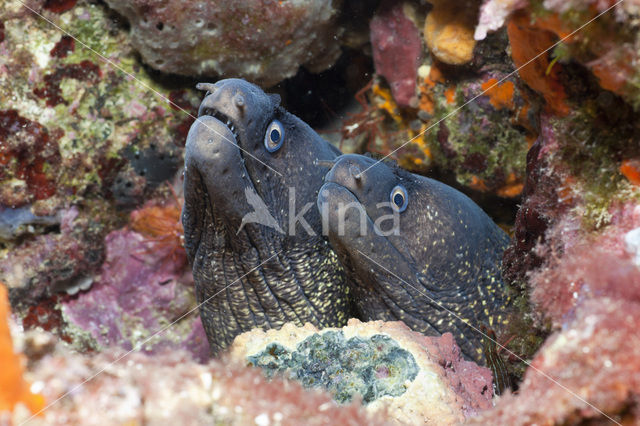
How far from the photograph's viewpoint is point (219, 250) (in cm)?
309

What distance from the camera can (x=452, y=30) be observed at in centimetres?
414

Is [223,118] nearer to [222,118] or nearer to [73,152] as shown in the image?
[222,118]

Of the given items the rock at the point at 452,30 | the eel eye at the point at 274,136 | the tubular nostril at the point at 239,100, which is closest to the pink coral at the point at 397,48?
the rock at the point at 452,30

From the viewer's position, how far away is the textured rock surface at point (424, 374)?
1996 mm

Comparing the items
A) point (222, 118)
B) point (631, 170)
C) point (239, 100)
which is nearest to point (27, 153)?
point (222, 118)

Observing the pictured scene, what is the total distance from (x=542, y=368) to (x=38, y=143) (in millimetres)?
4280

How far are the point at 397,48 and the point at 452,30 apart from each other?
0.76 meters

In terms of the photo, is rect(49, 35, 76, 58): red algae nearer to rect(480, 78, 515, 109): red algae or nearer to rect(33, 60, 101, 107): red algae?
rect(33, 60, 101, 107): red algae

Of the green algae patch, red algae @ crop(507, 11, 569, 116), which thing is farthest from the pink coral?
the green algae patch

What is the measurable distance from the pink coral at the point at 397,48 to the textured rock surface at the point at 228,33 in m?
0.51

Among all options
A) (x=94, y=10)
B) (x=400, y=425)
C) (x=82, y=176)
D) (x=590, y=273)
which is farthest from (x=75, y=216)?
(x=590, y=273)

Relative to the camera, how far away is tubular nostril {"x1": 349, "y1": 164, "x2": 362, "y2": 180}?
111 inches

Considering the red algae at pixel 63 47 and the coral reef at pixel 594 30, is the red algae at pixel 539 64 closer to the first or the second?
the coral reef at pixel 594 30

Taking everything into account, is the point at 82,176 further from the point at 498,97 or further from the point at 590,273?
the point at 590,273
